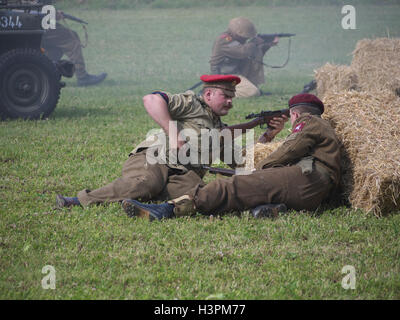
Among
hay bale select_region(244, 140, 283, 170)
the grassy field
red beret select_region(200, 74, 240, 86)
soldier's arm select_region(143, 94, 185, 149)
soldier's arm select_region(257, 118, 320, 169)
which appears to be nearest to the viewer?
the grassy field

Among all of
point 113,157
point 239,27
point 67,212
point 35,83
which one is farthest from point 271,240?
point 239,27

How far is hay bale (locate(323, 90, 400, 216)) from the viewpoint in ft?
18.0

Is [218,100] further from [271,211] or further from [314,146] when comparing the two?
[271,211]

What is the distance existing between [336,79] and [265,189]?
28.5 feet

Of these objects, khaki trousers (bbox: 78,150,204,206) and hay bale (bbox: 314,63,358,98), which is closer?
khaki trousers (bbox: 78,150,204,206)

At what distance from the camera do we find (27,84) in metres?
11.2

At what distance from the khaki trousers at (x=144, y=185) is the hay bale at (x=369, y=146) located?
1578mm

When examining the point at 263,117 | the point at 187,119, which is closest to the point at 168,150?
the point at 187,119

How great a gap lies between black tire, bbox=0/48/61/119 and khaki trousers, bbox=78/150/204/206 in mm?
5963

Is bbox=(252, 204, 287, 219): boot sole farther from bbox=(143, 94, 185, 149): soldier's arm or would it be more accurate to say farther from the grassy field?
bbox=(143, 94, 185, 149): soldier's arm

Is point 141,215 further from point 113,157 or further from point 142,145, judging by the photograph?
point 113,157

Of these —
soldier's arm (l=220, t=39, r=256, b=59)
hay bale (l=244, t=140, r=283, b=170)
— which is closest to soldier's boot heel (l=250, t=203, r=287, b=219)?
hay bale (l=244, t=140, r=283, b=170)

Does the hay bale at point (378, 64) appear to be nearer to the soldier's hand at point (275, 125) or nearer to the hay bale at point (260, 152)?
the hay bale at point (260, 152)

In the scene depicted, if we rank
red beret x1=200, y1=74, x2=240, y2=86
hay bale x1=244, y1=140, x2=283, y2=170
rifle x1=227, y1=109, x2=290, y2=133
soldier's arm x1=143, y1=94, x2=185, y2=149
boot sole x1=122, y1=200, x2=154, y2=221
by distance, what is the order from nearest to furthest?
boot sole x1=122, y1=200, x2=154, y2=221 → soldier's arm x1=143, y1=94, x2=185, y2=149 → red beret x1=200, y1=74, x2=240, y2=86 → rifle x1=227, y1=109, x2=290, y2=133 → hay bale x1=244, y1=140, x2=283, y2=170
